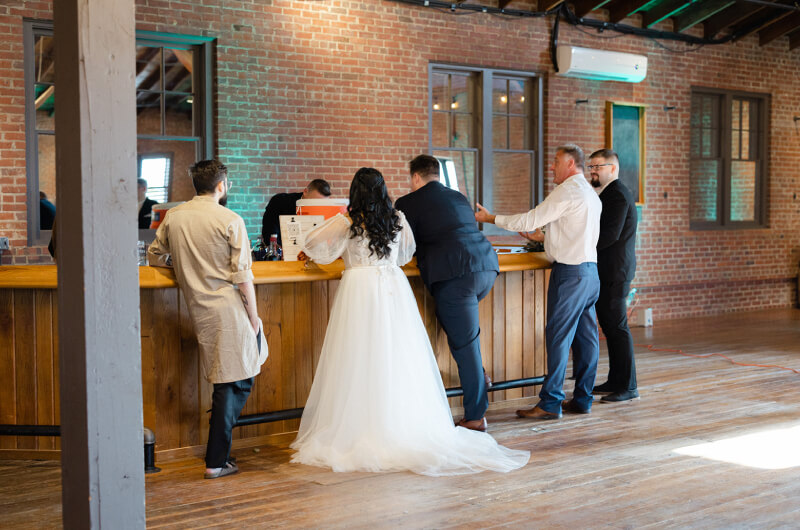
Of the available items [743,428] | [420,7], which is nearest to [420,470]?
[743,428]

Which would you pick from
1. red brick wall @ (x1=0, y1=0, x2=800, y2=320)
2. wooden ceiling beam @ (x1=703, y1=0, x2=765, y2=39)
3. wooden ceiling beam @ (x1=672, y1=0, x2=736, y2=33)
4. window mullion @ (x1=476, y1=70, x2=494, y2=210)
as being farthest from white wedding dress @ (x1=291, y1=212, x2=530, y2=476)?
wooden ceiling beam @ (x1=703, y1=0, x2=765, y2=39)

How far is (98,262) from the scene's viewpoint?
2689mm

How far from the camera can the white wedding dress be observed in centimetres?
432

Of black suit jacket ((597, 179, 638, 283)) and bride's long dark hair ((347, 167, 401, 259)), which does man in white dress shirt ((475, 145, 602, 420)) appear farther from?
bride's long dark hair ((347, 167, 401, 259))

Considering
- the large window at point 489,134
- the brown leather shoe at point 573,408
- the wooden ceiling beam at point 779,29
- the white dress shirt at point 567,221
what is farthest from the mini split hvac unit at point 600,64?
the brown leather shoe at point 573,408

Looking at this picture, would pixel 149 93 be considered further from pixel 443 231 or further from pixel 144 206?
pixel 443 231

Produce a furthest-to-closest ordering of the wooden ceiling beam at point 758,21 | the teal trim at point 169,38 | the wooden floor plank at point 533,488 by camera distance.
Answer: the wooden ceiling beam at point 758,21, the teal trim at point 169,38, the wooden floor plank at point 533,488

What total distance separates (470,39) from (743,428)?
17.5ft

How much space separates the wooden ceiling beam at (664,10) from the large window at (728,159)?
126 centimetres

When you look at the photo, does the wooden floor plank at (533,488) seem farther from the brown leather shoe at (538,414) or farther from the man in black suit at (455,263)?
the man in black suit at (455,263)

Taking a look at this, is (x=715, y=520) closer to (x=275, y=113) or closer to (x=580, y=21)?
(x=275, y=113)

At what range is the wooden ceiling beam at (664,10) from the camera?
10.1 meters

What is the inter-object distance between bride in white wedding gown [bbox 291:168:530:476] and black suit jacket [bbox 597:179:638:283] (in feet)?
5.83

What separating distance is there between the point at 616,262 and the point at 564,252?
684 mm
